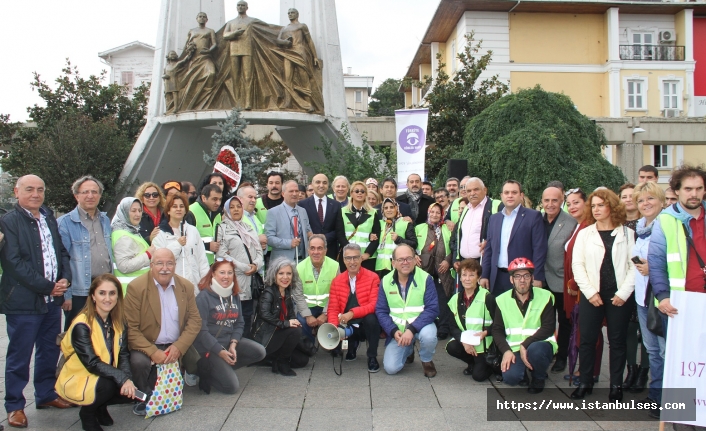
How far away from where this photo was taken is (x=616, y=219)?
4.89m

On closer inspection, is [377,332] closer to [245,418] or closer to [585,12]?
[245,418]

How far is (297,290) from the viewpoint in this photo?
6.10 m

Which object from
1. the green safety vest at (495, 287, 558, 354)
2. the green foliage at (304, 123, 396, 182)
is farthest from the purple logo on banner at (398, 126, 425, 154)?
the green safety vest at (495, 287, 558, 354)

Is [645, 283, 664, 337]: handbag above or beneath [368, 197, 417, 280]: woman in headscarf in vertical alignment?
beneath

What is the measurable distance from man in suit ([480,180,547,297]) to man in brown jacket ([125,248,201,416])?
9.39 feet

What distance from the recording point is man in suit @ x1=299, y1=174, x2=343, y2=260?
736 centimetres

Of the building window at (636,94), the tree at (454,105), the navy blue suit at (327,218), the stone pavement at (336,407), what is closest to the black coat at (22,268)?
the stone pavement at (336,407)

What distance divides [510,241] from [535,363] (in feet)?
3.92

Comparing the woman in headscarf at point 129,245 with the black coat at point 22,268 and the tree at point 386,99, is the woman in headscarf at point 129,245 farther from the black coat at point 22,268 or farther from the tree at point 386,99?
the tree at point 386,99

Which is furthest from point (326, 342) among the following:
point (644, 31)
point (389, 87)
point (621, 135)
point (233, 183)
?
point (389, 87)

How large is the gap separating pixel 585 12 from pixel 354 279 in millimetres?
27287

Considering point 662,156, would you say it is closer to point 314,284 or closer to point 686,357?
point 314,284

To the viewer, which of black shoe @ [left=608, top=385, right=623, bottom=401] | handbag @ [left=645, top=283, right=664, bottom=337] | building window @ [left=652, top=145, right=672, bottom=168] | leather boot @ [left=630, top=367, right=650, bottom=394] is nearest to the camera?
handbag @ [left=645, top=283, right=664, bottom=337]

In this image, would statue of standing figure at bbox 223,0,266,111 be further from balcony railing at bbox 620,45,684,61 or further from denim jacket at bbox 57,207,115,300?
balcony railing at bbox 620,45,684,61
